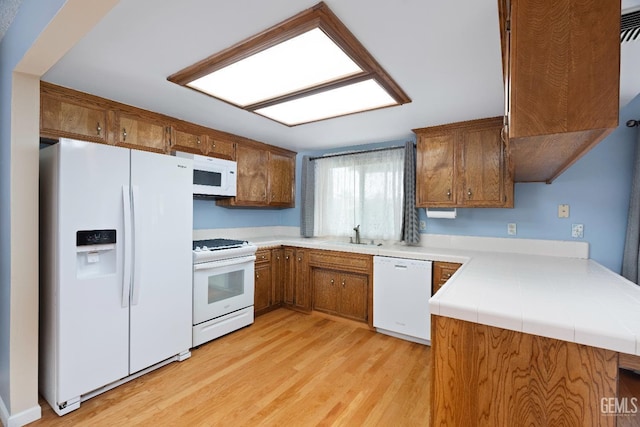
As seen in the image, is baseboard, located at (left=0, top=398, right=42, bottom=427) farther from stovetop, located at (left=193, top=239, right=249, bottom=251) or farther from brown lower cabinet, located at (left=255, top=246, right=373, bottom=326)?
brown lower cabinet, located at (left=255, top=246, right=373, bottom=326)

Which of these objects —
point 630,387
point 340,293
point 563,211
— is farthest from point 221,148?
point 630,387

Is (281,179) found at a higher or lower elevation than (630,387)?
higher

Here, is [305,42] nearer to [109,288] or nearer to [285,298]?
[109,288]

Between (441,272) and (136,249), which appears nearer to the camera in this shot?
(136,249)

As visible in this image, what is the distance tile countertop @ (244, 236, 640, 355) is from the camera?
3.06 ft

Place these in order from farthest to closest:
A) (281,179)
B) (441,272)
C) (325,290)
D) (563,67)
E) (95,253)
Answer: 1. (281,179)
2. (325,290)
3. (441,272)
4. (95,253)
5. (563,67)

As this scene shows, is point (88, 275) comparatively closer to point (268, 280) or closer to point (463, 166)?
point (268, 280)

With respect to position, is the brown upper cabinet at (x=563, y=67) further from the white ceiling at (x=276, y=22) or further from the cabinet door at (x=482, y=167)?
the cabinet door at (x=482, y=167)

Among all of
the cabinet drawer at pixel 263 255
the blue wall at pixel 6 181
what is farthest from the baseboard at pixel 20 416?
the cabinet drawer at pixel 263 255

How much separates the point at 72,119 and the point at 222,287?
188 centimetres

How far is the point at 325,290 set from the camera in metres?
3.43

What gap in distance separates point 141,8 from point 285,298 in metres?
3.24

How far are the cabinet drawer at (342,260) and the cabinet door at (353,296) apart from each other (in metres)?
0.11

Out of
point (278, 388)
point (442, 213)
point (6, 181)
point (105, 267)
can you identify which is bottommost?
point (278, 388)
